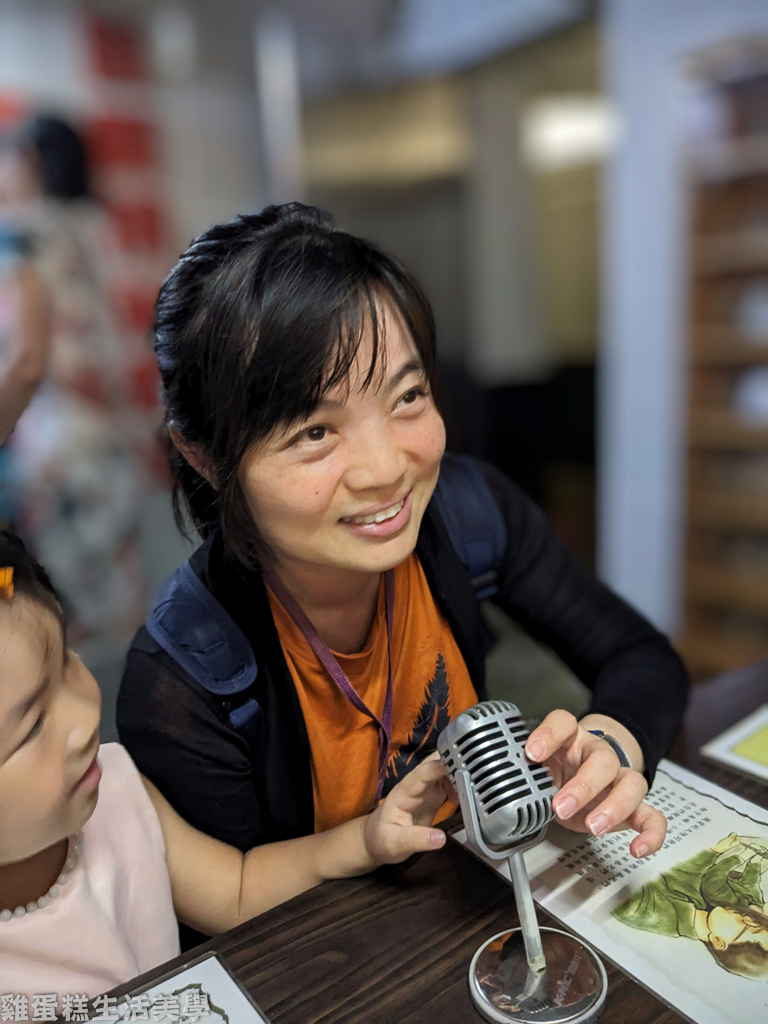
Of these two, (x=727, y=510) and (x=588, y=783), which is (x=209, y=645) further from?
(x=727, y=510)

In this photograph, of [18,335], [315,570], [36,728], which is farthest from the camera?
[18,335]

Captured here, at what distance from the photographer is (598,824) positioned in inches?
26.1

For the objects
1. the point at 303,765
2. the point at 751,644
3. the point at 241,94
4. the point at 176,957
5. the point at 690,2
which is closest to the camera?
the point at 176,957

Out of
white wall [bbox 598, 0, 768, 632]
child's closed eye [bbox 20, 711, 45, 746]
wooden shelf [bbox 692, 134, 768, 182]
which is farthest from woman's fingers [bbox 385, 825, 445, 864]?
wooden shelf [bbox 692, 134, 768, 182]

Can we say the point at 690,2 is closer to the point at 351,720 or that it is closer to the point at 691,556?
the point at 691,556

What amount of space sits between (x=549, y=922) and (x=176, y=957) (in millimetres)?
309

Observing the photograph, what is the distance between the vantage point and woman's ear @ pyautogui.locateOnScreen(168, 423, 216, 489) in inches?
28.6

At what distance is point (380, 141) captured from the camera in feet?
12.2

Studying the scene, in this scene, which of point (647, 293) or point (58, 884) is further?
point (647, 293)

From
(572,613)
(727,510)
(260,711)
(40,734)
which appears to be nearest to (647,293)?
(727,510)

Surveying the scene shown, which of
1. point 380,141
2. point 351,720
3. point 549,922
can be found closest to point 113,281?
point 380,141

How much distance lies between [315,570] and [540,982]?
1.34ft

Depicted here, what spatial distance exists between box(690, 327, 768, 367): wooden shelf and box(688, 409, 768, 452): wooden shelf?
0.56ft

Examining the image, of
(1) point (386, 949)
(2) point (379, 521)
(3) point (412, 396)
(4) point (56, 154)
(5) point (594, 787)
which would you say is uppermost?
(4) point (56, 154)
